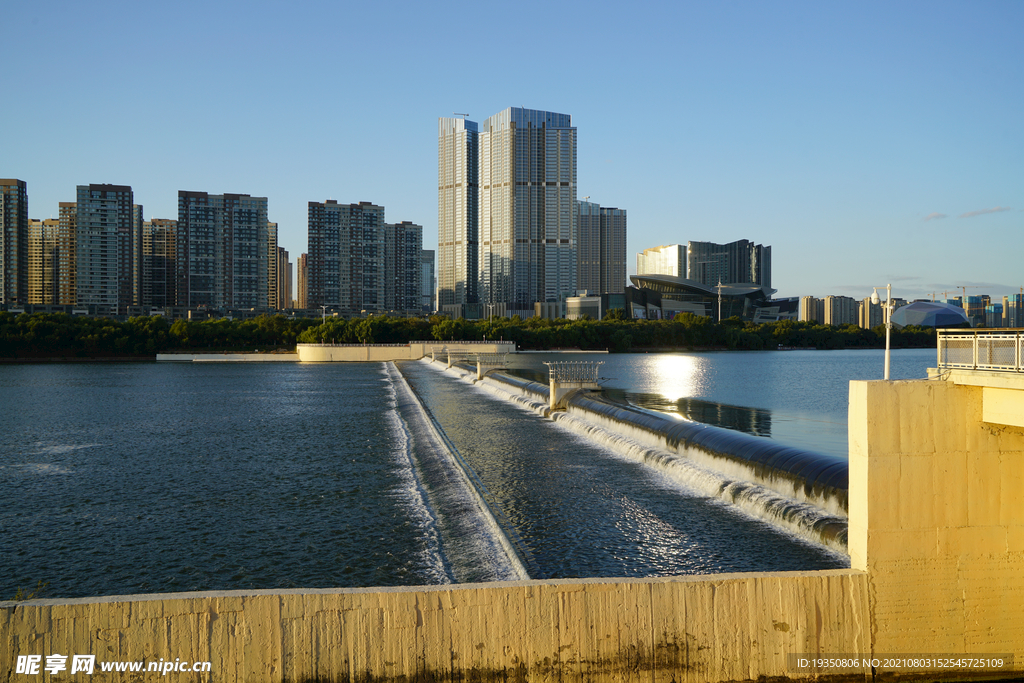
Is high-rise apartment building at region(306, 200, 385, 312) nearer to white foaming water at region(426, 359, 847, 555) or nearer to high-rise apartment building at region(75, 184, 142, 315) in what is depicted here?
high-rise apartment building at region(75, 184, 142, 315)

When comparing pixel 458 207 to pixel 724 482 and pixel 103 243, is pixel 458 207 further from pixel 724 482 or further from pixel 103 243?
Result: pixel 724 482

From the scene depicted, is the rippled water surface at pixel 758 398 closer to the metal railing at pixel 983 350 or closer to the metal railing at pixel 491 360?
the metal railing at pixel 491 360

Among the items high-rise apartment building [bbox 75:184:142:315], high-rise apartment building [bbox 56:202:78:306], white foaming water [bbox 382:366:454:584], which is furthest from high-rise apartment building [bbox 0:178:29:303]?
white foaming water [bbox 382:366:454:584]

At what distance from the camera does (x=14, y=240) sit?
145m

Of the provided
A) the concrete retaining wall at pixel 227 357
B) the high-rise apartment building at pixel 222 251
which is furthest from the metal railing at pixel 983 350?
the high-rise apartment building at pixel 222 251

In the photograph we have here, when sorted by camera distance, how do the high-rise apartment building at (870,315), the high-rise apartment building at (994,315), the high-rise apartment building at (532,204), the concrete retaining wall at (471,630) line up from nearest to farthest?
the concrete retaining wall at (471,630) → the high-rise apartment building at (994,315) → the high-rise apartment building at (870,315) → the high-rise apartment building at (532,204)

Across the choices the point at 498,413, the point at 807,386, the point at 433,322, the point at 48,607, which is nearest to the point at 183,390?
the point at 498,413

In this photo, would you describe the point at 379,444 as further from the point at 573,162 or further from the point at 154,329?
the point at 573,162

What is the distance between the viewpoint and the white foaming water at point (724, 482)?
408 inches

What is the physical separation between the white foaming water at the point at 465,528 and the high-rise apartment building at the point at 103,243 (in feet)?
507

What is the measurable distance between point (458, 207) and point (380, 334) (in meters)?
97.5

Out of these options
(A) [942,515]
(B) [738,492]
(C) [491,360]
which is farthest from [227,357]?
(A) [942,515]

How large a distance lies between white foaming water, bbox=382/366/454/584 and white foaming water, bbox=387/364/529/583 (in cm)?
9

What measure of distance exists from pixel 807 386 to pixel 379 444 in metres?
32.0
